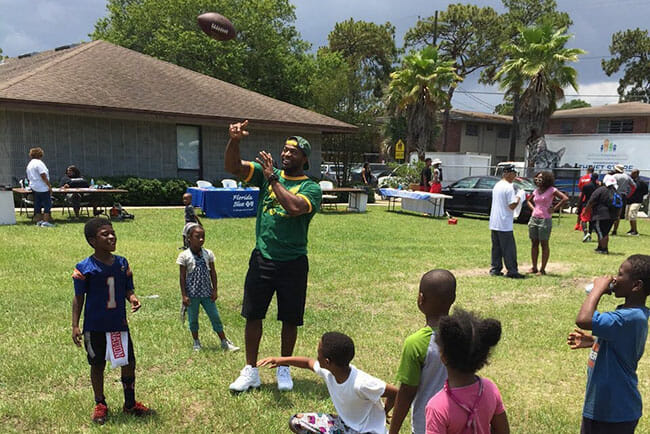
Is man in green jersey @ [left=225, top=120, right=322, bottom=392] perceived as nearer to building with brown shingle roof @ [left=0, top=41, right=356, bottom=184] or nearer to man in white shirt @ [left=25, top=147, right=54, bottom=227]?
man in white shirt @ [left=25, top=147, right=54, bottom=227]

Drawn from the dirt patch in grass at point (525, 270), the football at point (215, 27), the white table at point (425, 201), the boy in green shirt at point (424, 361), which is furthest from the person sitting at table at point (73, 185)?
the boy in green shirt at point (424, 361)

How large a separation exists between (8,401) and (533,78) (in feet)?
91.6

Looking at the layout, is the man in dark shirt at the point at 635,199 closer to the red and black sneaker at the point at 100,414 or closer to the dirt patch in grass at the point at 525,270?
the dirt patch in grass at the point at 525,270

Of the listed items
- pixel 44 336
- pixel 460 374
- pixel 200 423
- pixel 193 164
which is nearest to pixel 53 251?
pixel 44 336

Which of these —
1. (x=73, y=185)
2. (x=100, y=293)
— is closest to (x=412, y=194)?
(x=73, y=185)

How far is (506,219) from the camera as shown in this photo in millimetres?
8242

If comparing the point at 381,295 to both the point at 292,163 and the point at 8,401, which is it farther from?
the point at 8,401

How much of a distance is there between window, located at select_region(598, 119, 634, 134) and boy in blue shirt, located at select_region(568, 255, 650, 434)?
39.2m

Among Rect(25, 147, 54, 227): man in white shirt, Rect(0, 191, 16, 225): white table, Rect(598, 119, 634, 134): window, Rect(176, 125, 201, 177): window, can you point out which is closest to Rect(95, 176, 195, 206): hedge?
Rect(176, 125, 201, 177): window

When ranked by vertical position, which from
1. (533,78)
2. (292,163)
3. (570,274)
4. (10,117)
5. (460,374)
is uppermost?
(533,78)

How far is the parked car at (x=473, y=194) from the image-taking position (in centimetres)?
1822

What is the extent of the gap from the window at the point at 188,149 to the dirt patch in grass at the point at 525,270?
14052 millimetres

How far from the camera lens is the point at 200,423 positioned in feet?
11.5

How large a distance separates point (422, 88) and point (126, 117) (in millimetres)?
16712
